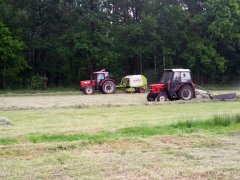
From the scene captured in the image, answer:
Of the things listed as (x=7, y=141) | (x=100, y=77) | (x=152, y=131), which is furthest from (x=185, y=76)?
(x=7, y=141)

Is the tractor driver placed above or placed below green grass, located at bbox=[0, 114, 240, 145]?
above

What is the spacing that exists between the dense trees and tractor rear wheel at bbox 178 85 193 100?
16.6m

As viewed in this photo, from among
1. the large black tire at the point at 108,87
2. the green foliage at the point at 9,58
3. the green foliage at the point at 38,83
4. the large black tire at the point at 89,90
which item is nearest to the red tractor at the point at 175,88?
the large black tire at the point at 108,87

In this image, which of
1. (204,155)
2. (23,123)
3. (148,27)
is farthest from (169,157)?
(148,27)

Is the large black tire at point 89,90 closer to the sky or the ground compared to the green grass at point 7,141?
closer to the sky

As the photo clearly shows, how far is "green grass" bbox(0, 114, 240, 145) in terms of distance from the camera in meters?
9.34

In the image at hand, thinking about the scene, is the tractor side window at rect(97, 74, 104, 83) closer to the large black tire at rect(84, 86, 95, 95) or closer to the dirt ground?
the large black tire at rect(84, 86, 95, 95)

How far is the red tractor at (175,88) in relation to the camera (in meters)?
23.0

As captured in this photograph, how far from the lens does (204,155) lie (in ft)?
24.1

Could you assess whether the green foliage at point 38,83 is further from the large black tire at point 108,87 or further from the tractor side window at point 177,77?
the tractor side window at point 177,77

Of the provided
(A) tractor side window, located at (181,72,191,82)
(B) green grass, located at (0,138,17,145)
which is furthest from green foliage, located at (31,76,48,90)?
(B) green grass, located at (0,138,17,145)

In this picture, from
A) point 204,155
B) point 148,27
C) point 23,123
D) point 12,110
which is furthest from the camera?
point 148,27

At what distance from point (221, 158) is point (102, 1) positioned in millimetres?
37730

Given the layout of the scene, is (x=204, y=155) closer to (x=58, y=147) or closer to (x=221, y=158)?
(x=221, y=158)
